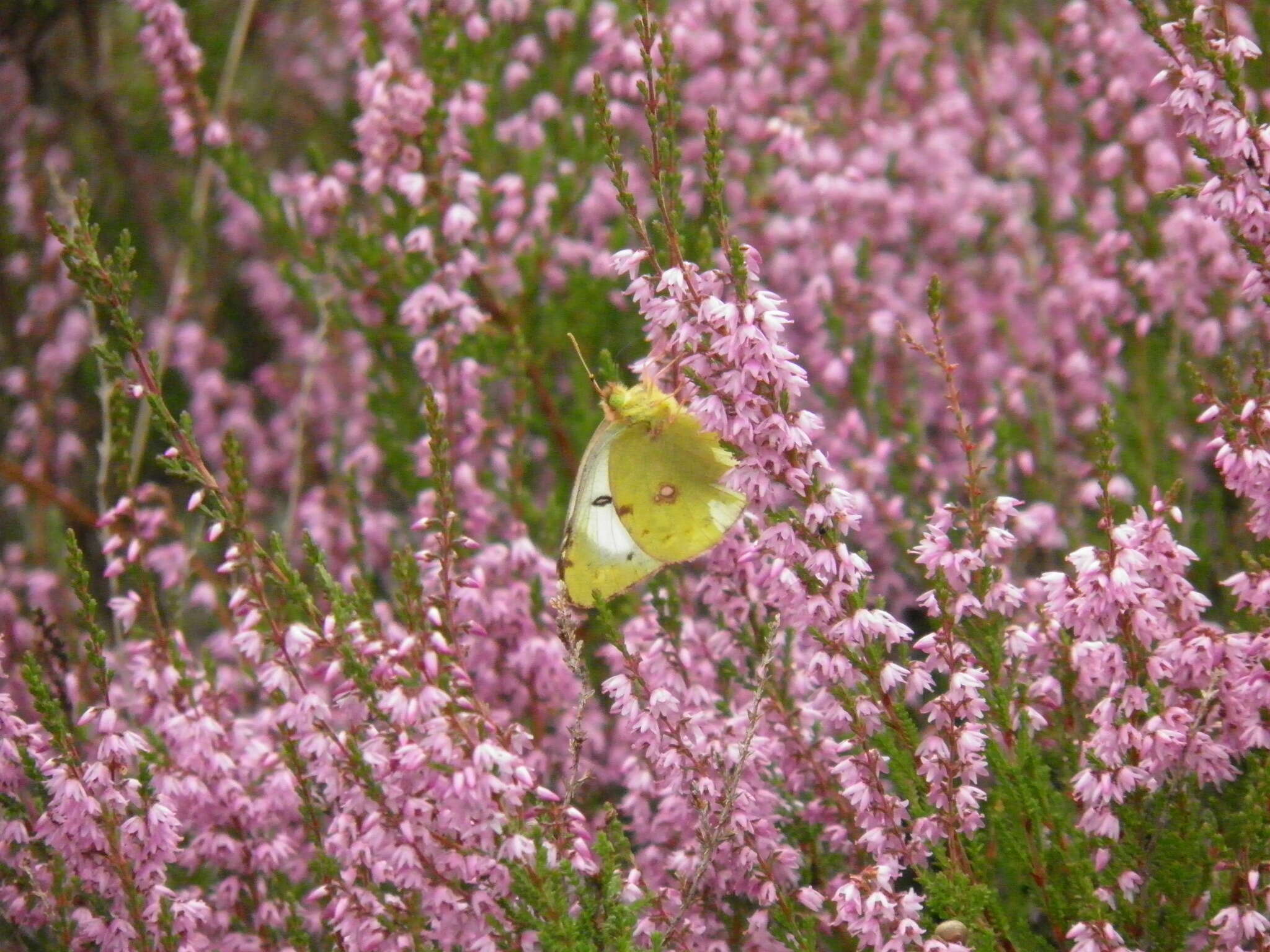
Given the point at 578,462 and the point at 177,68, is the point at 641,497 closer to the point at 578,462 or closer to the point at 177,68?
the point at 578,462

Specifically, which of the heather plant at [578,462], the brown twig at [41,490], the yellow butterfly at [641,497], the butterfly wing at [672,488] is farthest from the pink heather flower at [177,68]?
the butterfly wing at [672,488]

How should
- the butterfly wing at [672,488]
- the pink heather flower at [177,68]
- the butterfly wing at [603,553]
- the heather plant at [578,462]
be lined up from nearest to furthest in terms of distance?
the heather plant at [578,462] < the butterfly wing at [672,488] < the butterfly wing at [603,553] < the pink heather flower at [177,68]

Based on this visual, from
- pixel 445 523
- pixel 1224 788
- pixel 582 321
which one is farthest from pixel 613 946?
pixel 582 321

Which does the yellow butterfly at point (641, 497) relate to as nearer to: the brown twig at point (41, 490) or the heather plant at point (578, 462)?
the heather plant at point (578, 462)

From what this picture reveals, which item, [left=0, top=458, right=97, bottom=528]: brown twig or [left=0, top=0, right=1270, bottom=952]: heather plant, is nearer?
[left=0, top=0, right=1270, bottom=952]: heather plant

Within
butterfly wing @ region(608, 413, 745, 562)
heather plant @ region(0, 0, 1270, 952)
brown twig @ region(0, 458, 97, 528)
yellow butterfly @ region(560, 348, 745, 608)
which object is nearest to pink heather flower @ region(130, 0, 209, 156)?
heather plant @ region(0, 0, 1270, 952)

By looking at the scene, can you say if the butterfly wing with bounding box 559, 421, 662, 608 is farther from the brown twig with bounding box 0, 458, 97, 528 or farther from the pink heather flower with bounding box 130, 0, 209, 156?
the pink heather flower with bounding box 130, 0, 209, 156
